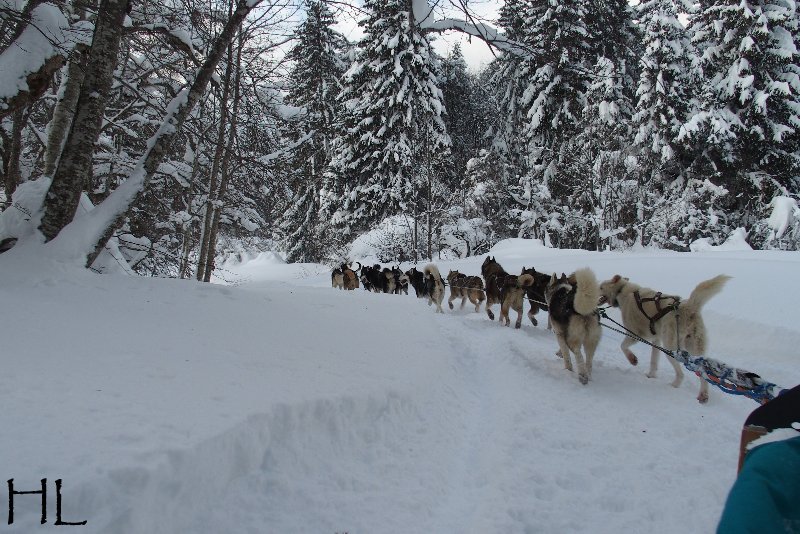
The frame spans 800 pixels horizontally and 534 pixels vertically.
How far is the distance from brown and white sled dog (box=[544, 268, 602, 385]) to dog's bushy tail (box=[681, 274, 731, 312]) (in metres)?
0.98

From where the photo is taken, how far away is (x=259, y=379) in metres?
3.30

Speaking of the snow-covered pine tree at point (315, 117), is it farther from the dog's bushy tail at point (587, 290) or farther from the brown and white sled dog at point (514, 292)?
the dog's bushy tail at point (587, 290)

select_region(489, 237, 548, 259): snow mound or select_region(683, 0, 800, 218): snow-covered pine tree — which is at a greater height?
select_region(683, 0, 800, 218): snow-covered pine tree

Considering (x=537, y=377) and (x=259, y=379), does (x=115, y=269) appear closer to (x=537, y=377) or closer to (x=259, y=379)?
(x=259, y=379)

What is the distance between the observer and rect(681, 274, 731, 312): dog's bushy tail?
442 centimetres

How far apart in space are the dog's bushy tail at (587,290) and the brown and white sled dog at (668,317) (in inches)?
34.2

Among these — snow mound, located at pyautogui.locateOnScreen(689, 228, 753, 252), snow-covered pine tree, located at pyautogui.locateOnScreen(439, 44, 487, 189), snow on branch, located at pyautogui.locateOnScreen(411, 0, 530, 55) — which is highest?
snow-covered pine tree, located at pyautogui.locateOnScreen(439, 44, 487, 189)

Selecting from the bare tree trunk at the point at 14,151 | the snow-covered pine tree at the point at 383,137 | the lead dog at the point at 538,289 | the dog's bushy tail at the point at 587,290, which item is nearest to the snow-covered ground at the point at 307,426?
the dog's bushy tail at the point at 587,290

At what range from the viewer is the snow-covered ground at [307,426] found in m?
2.04

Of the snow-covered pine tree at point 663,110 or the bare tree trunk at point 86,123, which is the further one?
the snow-covered pine tree at point 663,110

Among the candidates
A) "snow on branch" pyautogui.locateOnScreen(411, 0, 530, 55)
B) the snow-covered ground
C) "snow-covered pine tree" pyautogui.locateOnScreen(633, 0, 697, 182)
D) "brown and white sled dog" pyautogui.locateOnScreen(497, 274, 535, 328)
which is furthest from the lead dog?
"snow-covered pine tree" pyautogui.locateOnScreen(633, 0, 697, 182)

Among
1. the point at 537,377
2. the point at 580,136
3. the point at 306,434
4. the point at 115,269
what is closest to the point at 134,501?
the point at 306,434

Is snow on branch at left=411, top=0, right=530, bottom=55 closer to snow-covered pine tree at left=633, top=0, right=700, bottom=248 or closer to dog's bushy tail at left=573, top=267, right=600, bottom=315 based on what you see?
dog's bushy tail at left=573, top=267, right=600, bottom=315

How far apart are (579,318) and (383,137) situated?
788 inches
